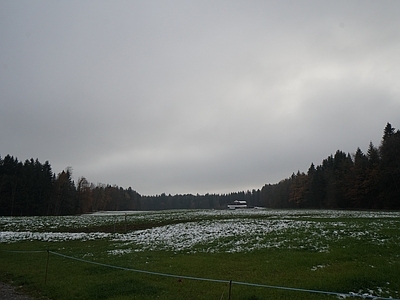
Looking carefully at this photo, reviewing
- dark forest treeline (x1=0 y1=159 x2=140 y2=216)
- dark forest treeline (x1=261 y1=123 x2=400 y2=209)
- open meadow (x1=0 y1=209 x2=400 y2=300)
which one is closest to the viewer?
open meadow (x1=0 y1=209 x2=400 y2=300)

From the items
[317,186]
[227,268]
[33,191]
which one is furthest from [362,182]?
[33,191]

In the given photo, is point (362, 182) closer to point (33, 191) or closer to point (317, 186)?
point (317, 186)

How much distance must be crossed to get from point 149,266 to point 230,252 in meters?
5.18

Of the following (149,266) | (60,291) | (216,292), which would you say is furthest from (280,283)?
(60,291)

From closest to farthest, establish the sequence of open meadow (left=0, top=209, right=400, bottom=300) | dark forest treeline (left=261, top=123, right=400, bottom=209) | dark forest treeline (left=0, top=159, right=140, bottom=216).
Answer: open meadow (left=0, top=209, right=400, bottom=300), dark forest treeline (left=261, top=123, right=400, bottom=209), dark forest treeline (left=0, top=159, right=140, bottom=216)

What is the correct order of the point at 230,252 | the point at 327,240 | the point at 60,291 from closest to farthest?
the point at 60,291
the point at 230,252
the point at 327,240

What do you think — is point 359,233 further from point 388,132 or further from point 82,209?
point 82,209

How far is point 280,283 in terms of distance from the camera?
1173 centimetres

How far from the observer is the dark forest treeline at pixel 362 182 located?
208 ft

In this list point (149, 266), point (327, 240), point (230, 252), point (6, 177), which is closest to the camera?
point (149, 266)

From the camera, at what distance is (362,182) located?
74.7m

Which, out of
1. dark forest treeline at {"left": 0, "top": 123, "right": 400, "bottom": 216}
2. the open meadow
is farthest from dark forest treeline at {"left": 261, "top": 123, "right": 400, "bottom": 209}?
the open meadow

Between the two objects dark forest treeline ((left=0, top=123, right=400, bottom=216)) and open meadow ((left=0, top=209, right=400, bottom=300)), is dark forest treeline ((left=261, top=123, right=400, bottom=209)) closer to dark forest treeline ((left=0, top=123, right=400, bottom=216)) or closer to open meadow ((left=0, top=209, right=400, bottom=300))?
dark forest treeline ((left=0, top=123, right=400, bottom=216))

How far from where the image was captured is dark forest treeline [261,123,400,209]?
2501 inches
